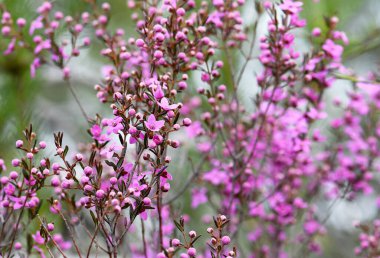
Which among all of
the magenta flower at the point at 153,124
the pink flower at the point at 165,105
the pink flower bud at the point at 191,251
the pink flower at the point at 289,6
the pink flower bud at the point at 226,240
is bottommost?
the pink flower bud at the point at 191,251

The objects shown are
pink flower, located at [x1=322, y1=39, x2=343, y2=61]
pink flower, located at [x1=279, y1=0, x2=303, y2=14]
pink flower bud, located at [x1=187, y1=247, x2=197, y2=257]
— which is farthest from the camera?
pink flower, located at [x1=322, y1=39, x2=343, y2=61]

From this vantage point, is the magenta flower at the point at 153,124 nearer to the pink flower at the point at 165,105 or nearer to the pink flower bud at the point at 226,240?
the pink flower at the point at 165,105

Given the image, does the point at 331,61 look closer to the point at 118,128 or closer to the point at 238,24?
the point at 238,24

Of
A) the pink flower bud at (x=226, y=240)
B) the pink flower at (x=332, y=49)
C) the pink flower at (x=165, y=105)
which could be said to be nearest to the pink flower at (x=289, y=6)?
the pink flower at (x=332, y=49)

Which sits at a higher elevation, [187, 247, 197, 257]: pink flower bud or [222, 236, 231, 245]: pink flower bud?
Answer: [222, 236, 231, 245]: pink flower bud

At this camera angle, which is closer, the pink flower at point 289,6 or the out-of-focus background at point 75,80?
the pink flower at point 289,6

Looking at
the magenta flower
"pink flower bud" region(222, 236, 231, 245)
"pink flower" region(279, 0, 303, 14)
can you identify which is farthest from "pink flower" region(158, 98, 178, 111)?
"pink flower" region(279, 0, 303, 14)

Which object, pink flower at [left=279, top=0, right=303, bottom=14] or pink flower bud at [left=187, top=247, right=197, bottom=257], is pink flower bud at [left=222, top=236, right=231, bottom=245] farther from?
pink flower at [left=279, top=0, right=303, bottom=14]

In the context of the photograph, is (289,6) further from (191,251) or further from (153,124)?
(191,251)

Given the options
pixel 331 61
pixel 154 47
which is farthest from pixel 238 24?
pixel 154 47
